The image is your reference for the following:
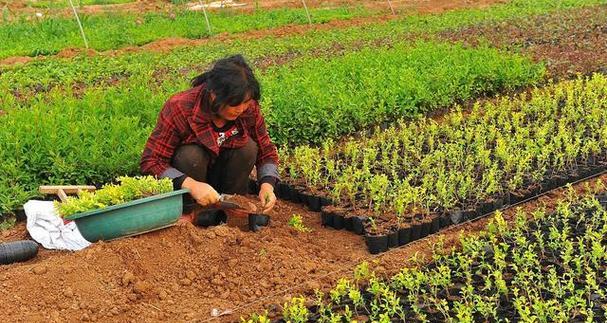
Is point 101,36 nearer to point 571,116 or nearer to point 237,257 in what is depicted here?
point 571,116

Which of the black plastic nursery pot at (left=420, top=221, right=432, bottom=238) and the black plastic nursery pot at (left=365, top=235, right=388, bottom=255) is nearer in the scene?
the black plastic nursery pot at (left=365, top=235, right=388, bottom=255)

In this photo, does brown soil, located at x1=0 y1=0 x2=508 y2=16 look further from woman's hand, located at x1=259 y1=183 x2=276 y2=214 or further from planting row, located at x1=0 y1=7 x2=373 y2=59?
woman's hand, located at x1=259 y1=183 x2=276 y2=214

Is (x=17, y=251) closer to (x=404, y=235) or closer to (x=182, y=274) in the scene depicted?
(x=182, y=274)

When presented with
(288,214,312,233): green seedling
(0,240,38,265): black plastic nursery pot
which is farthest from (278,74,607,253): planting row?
(0,240,38,265): black plastic nursery pot

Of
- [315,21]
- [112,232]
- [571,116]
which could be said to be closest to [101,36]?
[315,21]

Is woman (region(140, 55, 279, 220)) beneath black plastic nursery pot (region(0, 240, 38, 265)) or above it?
above

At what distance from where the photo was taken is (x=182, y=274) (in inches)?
185

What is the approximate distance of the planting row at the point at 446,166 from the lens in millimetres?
5641

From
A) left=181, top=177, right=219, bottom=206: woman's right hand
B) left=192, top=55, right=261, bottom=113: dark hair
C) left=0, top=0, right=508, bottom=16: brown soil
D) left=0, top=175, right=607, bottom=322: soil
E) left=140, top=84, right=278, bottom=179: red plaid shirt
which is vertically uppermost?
left=192, top=55, right=261, bottom=113: dark hair

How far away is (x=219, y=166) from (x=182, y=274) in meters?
1.12

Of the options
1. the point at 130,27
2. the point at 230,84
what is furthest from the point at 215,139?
the point at 130,27

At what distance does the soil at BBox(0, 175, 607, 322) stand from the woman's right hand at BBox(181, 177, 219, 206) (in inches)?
8.0

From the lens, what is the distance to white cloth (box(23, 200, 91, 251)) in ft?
16.7

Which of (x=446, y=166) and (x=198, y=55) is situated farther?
(x=198, y=55)
